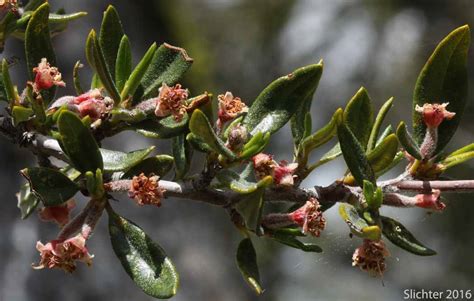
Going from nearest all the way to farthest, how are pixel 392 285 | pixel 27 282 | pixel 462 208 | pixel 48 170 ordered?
1. pixel 48 170
2. pixel 27 282
3. pixel 462 208
4. pixel 392 285

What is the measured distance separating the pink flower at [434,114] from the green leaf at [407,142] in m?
0.04

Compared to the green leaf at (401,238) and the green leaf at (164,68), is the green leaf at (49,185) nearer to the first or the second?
the green leaf at (164,68)

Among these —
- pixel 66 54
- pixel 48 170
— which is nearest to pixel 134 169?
pixel 48 170

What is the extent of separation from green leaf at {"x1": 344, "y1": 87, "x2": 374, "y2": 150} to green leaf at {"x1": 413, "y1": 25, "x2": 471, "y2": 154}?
74 millimetres

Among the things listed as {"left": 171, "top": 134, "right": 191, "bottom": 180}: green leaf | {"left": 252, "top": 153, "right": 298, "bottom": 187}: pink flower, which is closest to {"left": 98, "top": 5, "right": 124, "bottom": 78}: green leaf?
{"left": 171, "top": 134, "right": 191, "bottom": 180}: green leaf

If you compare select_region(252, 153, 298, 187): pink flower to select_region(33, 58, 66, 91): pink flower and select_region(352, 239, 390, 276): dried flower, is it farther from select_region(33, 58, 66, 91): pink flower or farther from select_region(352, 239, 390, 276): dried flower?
select_region(33, 58, 66, 91): pink flower

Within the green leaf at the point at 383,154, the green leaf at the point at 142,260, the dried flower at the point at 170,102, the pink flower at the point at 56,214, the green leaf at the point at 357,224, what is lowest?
the pink flower at the point at 56,214

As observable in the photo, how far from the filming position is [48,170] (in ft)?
2.74

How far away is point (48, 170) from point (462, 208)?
11.6 feet

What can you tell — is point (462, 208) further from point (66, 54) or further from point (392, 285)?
point (66, 54)

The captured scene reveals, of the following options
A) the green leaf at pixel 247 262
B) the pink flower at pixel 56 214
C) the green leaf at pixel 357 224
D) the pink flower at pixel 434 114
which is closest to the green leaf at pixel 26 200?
the pink flower at pixel 56 214

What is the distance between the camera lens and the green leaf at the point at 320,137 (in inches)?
32.8

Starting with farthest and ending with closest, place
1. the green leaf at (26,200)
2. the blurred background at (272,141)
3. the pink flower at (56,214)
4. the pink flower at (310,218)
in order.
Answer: the blurred background at (272,141)
the green leaf at (26,200)
the pink flower at (56,214)
the pink flower at (310,218)

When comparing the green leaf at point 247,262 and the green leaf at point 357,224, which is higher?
the green leaf at point 357,224
